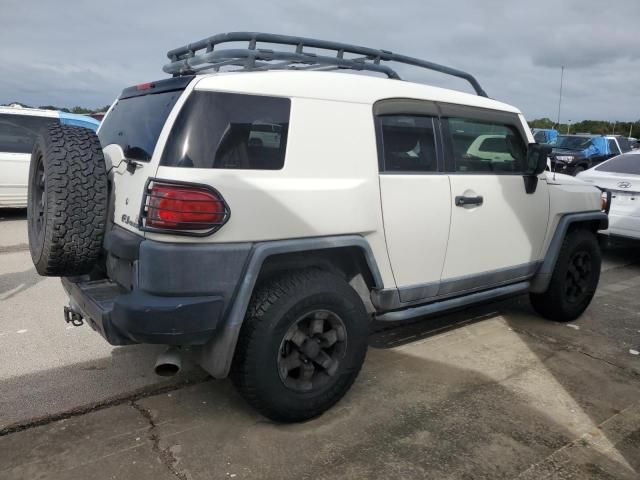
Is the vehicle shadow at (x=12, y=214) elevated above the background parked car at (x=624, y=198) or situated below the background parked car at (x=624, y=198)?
below

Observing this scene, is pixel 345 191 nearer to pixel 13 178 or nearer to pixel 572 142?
pixel 13 178

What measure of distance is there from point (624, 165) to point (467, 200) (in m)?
5.41

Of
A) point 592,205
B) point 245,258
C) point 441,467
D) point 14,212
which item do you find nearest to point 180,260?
point 245,258

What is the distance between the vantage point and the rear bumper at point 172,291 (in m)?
2.38

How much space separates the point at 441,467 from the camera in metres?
2.58

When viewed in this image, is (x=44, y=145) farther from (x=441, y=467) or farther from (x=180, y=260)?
(x=441, y=467)

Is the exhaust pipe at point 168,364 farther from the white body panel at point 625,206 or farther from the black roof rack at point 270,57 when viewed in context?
the white body panel at point 625,206

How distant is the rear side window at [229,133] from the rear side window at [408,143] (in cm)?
69

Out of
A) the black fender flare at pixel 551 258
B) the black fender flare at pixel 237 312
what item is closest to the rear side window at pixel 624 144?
the black fender flare at pixel 551 258

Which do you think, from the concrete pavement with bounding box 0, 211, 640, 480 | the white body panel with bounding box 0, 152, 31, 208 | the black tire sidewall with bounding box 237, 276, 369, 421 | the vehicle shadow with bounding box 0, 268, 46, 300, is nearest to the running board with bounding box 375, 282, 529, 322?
the black tire sidewall with bounding box 237, 276, 369, 421

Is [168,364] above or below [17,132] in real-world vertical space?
below

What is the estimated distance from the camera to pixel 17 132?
8617 mm

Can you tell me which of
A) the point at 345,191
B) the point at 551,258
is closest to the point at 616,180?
the point at 551,258

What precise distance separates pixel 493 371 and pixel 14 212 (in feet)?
29.3
